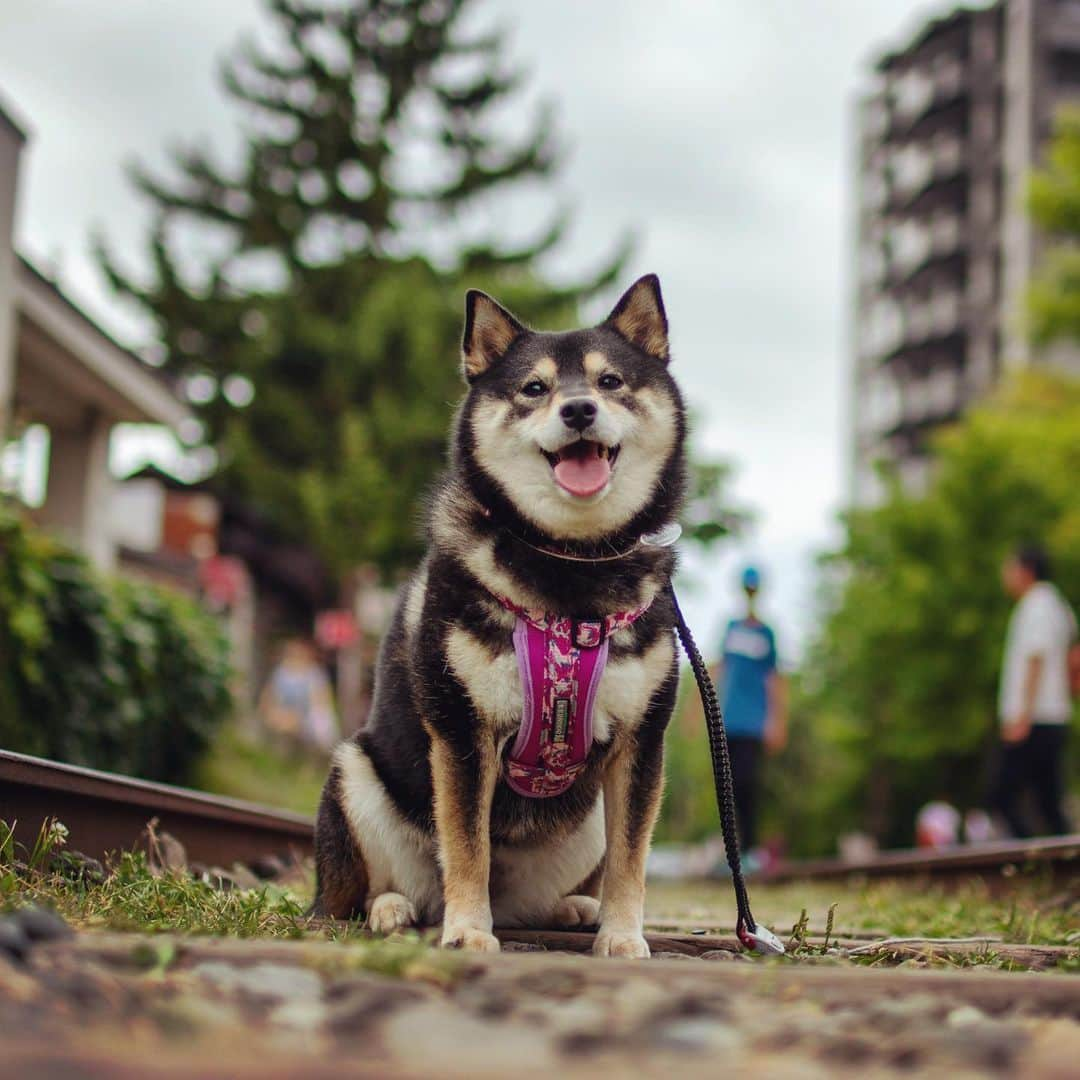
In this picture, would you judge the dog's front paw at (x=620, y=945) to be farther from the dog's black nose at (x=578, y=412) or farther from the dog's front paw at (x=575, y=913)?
the dog's black nose at (x=578, y=412)

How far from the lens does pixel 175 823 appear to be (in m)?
5.50

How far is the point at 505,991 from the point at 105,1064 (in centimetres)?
69

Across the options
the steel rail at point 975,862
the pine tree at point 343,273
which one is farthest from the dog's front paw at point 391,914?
the pine tree at point 343,273

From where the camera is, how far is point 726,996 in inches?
82.5

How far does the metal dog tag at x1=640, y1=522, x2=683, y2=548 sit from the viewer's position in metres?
3.85

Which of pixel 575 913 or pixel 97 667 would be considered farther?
pixel 97 667

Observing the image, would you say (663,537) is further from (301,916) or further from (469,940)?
(301,916)

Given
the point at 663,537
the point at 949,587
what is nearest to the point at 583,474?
the point at 663,537

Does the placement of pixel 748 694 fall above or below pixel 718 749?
above

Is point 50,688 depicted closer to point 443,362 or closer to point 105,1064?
point 105,1064

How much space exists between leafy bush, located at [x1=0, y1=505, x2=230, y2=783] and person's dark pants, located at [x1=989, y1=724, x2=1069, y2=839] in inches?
251

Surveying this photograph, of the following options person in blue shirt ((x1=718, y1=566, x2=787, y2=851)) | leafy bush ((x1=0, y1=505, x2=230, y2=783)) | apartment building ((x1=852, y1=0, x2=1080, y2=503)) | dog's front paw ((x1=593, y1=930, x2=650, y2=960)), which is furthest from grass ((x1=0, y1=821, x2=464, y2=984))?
apartment building ((x1=852, y1=0, x2=1080, y2=503))

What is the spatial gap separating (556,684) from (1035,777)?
7378 mm

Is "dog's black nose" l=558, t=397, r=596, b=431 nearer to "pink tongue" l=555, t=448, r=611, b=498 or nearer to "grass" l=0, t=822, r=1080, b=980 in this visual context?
"pink tongue" l=555, t=448, r=611, b=498
